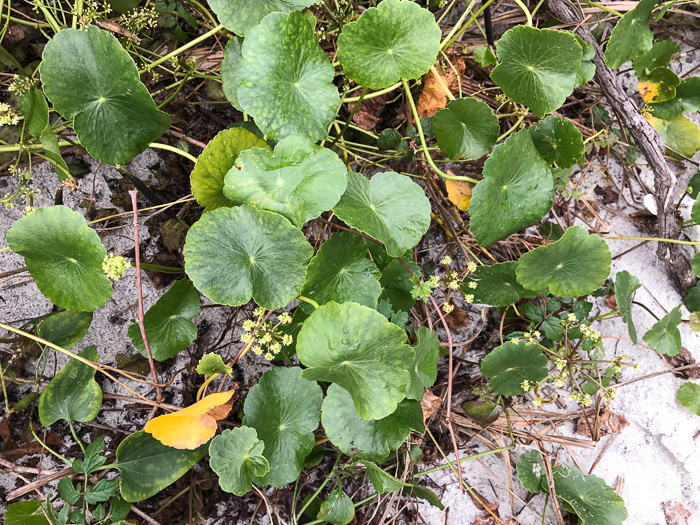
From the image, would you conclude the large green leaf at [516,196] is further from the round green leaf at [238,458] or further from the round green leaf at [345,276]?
the round green leaf at [238,458]

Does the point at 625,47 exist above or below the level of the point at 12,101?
above

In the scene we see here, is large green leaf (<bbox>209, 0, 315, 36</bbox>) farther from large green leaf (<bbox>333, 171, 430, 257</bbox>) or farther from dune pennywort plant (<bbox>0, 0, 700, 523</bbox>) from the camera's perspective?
large green leaf (<bbox>333, 171, 430, 257</bbox>)

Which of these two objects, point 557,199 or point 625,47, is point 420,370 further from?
point 625,47

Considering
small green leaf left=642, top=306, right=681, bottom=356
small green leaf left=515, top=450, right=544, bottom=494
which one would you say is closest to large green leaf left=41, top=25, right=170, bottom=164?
small green leaf left=515, top=450, right=544, bottom=494

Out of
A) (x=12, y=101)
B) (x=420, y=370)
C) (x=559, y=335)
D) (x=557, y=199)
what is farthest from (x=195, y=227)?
(x=557, y=199)

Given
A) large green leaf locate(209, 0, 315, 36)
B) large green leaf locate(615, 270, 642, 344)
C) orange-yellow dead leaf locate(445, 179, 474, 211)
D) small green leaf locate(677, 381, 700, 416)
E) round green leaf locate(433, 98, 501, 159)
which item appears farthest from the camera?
small green leaf locate(677, 381, 700, 416)

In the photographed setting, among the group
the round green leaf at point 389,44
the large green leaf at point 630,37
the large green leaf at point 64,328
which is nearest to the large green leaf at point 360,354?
the round green leaf at point 389,44

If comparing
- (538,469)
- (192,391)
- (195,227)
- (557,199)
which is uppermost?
Answer: (195,227)
